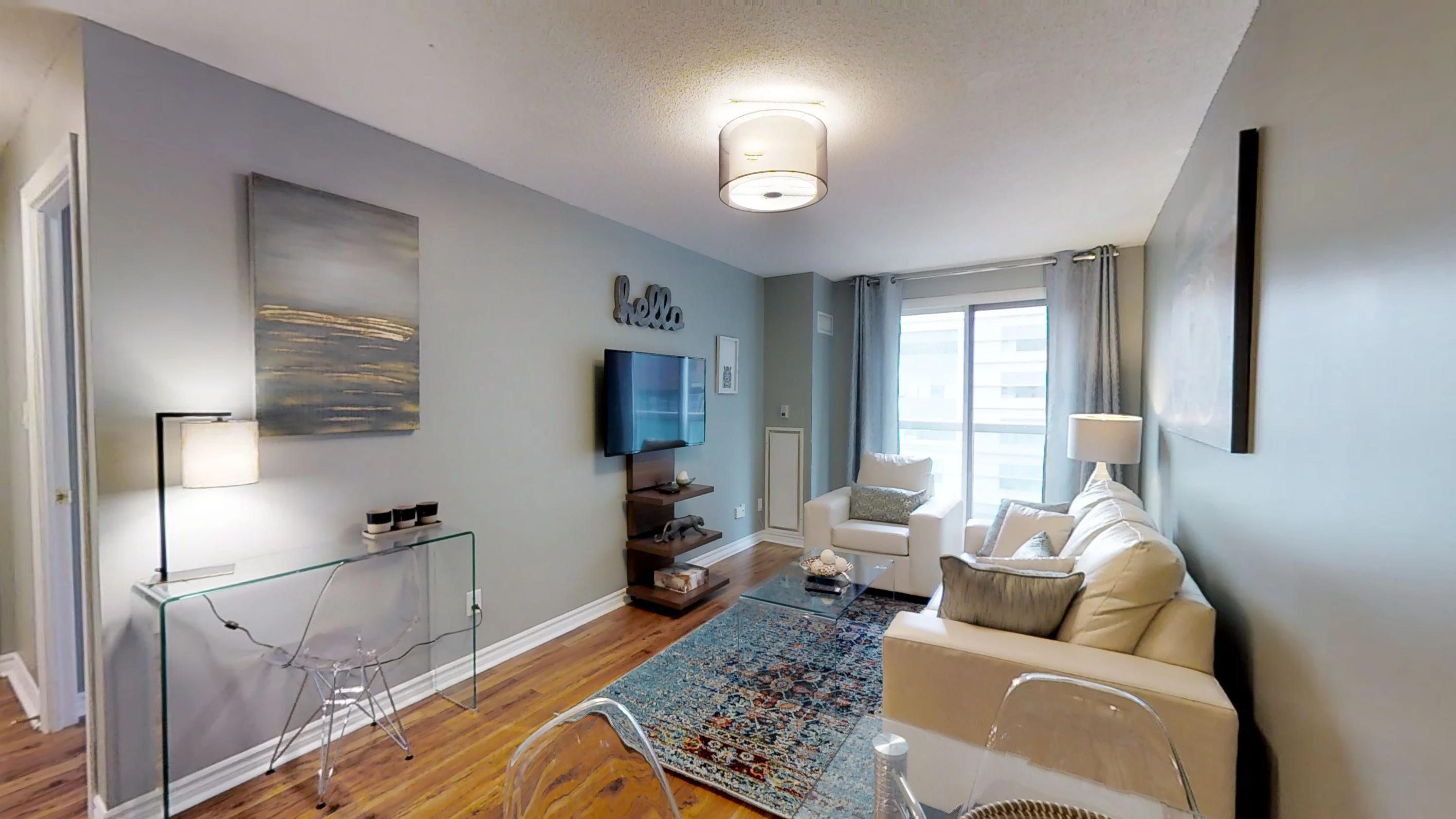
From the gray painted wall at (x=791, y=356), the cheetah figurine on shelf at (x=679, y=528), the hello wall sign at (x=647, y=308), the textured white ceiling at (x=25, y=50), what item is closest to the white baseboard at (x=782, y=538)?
the gray painted wall at (x=791, y=356)

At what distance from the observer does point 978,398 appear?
482cm

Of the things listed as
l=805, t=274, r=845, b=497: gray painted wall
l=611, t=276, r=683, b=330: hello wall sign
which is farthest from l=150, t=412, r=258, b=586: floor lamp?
l=805, t=274, r=845, b=497: gray painted wall

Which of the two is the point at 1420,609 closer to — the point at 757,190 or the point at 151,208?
the point at 757,190

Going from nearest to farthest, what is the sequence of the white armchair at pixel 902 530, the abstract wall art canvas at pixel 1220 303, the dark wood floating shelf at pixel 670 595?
the abstract wall art canvas at pixel 1220 303, the dark wood floating shelf at pixel 670 595, the white armchair at pixel 902 530

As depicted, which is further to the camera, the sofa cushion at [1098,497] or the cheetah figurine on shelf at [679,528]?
the cheetah figurine on shelf at [679,528]

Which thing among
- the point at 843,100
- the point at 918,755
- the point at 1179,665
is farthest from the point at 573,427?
the point at 1179,665

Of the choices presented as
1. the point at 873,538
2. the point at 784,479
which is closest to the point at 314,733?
the point at 873,538

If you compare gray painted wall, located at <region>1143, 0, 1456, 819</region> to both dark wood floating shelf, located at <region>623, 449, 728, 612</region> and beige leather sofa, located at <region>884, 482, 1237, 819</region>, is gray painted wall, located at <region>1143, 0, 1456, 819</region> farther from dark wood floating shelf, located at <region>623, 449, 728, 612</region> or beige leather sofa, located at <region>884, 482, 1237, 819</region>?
dark wood floating shelf, located at <region>623, 449, 728, 612</region>

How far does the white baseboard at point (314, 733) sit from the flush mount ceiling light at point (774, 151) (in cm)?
245

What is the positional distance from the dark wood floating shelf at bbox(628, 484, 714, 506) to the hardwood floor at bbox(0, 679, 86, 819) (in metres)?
2.43

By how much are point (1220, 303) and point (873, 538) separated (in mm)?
2494

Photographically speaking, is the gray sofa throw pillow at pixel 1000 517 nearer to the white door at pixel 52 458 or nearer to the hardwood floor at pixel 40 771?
the hardwood floor at pixel 40 771

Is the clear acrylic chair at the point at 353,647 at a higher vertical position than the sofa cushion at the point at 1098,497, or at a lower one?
lower

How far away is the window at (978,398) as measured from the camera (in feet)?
15.1
